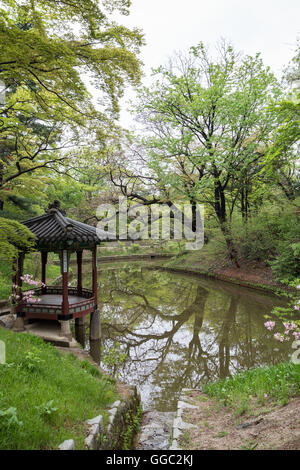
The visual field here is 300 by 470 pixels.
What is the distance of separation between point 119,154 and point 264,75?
10.2 meters

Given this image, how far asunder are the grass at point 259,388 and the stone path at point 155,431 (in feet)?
3.05

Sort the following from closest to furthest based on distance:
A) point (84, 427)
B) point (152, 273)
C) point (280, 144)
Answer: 1. point (84, 427)
2. point (280, 144)
3. point (152, 273)

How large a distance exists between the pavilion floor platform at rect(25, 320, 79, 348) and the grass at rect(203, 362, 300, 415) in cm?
371

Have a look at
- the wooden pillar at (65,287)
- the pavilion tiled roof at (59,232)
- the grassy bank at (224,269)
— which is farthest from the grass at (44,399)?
the grassy bank at (224,269)

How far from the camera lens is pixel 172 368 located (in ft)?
21.8

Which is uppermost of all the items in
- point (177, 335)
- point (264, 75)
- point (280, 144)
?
point (264, 75)

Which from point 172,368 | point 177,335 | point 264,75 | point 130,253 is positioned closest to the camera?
point 172,368

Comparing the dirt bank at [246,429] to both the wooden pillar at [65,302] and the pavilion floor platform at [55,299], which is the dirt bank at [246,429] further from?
the pavilion floor platform at [55,299]

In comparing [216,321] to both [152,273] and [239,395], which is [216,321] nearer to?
[239,395]

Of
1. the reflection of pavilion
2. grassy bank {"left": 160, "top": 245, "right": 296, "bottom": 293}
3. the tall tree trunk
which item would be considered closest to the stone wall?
the reflection of pavilion

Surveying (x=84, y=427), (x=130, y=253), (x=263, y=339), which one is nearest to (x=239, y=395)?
(x=84, y=427)

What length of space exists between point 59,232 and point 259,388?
5571mm

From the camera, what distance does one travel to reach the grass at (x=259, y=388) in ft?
12.3

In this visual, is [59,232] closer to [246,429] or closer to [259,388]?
[259,388]
